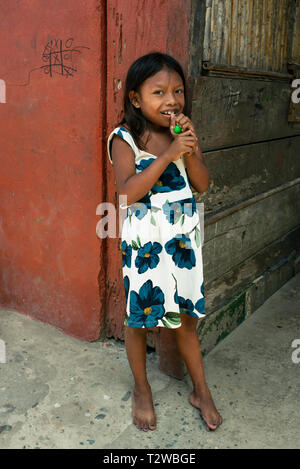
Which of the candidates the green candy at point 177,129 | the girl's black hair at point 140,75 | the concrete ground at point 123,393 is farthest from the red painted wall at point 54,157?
the green candy at point 177,129

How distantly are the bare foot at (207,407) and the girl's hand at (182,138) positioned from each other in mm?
1073

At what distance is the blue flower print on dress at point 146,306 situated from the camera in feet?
6.34

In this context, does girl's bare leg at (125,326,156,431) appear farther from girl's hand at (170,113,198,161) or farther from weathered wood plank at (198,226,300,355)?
girl's hand at (170,113,198,161)

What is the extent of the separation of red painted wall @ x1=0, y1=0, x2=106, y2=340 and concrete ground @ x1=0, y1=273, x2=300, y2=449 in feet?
0.70

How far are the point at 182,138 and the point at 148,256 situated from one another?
19.3 inches

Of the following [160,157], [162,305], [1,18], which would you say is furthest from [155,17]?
[162,305]

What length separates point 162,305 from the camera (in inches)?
77.2

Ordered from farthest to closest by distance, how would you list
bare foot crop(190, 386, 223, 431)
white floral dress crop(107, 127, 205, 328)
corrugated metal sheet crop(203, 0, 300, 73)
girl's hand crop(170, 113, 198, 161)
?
corrugated metal sheet crop(203, 0, 300, 73)
bare foot crop(190, 386, 223, 431)
white floral dress crop(107, 127, 205, 328)
girl's hand crop(170, 113, 198, 161)

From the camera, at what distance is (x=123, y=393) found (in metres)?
2.22

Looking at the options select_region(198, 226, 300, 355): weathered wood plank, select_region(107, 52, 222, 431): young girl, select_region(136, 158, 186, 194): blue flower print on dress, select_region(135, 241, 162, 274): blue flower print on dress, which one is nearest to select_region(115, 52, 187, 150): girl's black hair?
select_region(107, 52, 222, 431): young girl

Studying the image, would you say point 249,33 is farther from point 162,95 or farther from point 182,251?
point 182,251

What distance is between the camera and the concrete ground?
194 centimetres

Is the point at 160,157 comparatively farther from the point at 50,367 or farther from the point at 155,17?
the point at 50,367

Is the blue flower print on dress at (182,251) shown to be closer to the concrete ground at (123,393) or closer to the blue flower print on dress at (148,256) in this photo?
the blue flower print on dress at (148,256)
